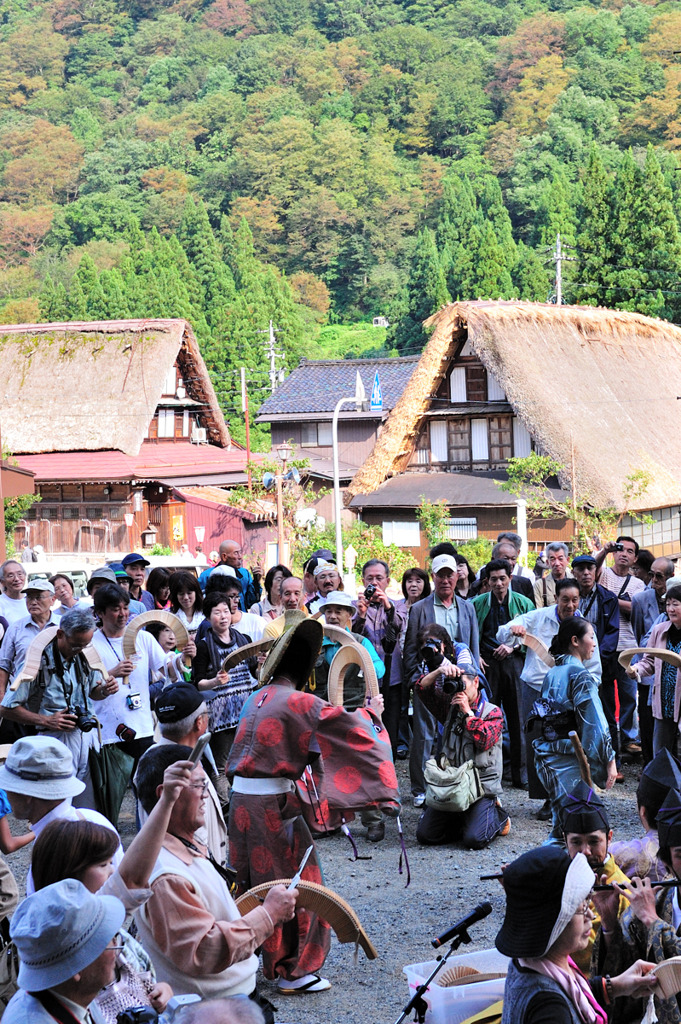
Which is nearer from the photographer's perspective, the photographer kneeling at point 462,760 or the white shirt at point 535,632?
the photographer kneeling at point 462,760

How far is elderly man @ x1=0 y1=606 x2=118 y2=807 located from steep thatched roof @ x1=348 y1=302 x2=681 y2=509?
51.2 ft

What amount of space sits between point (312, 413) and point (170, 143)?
54.0 m

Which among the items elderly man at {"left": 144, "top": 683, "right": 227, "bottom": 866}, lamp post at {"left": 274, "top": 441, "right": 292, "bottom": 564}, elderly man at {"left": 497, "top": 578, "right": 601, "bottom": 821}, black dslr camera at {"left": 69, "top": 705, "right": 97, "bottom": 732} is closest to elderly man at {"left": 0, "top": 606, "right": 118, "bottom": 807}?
black dslr camera at {"left": 69, "top": 705, "right": 97, "bottom": 732}

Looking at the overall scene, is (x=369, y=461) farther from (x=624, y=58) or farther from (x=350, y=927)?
(x=624, y=58)

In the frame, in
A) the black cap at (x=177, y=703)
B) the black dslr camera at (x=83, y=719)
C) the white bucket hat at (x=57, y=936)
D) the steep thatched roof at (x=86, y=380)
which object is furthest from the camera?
the steep thatched roof at (x=86, y=380)

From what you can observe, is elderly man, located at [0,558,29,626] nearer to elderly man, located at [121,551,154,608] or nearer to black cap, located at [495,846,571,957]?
elderly man, located at [121,551,154,608]

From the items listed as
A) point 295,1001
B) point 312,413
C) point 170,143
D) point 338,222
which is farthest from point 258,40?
point 295,1001

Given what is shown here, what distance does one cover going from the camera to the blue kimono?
5.96 metres

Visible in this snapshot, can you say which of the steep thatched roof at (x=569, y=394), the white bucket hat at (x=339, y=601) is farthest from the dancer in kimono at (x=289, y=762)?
the steep thatched roof at (x=569, y=394)

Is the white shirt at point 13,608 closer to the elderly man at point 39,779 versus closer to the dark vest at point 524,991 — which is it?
the elderly man at point 39,779

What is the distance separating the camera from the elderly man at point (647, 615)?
26.7ft

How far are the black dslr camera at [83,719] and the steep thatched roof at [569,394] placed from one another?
51.4 ft

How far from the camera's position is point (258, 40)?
95938 millimetres

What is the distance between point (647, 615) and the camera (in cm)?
823
